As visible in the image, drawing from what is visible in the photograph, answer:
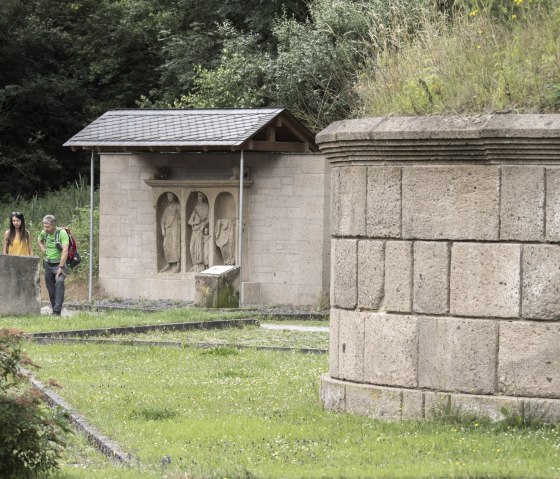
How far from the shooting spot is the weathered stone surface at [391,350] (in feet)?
35.0

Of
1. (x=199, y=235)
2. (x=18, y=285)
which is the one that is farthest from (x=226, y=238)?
(x=18, y=285)

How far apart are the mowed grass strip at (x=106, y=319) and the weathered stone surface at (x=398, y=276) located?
915 centimetres

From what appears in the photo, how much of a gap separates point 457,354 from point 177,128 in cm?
1730

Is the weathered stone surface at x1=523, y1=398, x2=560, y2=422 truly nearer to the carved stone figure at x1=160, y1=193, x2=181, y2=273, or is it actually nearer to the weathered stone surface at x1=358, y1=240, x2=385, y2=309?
the weathered stone surface at x1=358, y1=240, x2=385, y2=309

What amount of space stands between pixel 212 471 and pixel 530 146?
3602mm

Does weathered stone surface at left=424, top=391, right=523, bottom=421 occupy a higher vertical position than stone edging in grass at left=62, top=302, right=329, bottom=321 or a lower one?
higher

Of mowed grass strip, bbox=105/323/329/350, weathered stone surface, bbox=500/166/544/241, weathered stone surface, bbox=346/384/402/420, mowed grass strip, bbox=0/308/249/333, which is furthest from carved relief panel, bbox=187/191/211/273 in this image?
weathered stone surface, bbox=500/166/544/241

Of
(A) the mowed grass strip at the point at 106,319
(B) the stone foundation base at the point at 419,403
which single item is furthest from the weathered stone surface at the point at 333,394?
(A) the mowed grass strip at the point at 106,319

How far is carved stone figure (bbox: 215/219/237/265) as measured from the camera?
27.6m

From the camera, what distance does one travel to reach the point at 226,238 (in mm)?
27641

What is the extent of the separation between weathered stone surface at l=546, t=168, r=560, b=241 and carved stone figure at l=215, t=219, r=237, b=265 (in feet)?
57.5

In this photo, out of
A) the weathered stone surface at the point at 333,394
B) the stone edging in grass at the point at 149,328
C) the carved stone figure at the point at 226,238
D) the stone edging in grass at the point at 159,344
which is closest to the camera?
the weathered stone surface at the point at 333,394

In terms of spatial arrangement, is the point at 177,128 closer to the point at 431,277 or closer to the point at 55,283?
the point at 55,283

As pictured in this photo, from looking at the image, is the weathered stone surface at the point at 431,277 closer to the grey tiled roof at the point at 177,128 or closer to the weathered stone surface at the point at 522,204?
the weathered stone surface at the point at 522,204
